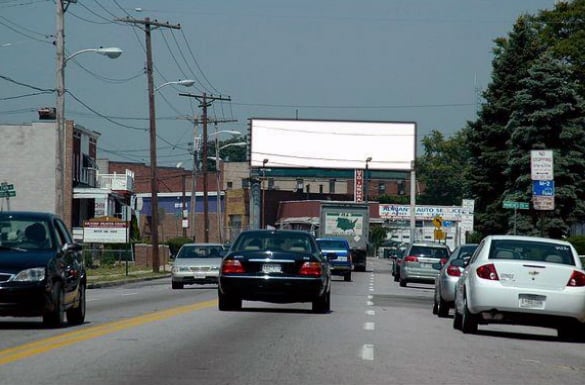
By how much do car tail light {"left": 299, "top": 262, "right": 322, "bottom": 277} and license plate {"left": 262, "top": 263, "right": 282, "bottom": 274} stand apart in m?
0.42

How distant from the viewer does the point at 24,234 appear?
18.9m

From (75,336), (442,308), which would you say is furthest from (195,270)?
(75,336)

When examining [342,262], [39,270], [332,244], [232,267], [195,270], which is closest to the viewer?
[39,270]

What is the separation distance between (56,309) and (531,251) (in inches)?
289

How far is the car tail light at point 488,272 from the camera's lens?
63.3 feet

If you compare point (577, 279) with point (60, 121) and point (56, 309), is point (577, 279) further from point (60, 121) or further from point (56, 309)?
point (60, 121)

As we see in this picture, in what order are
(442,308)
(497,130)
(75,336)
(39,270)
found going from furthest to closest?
(497,130) → (442,308) → (39,270) → (75,336)

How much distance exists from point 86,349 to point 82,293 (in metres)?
5.27

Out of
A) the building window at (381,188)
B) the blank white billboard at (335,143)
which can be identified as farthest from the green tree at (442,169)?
the blank white billboard at (335,143)

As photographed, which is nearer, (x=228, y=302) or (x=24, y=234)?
(x=24, y=234)

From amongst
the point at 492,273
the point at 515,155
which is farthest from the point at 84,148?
the point at 492,273

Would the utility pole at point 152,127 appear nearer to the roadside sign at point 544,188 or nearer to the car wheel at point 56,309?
the roadside sign at point 544,188

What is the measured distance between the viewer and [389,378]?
41.8 ft

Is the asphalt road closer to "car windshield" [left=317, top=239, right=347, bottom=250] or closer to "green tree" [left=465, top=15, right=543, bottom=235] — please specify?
"car windshield" [left=317, top=239, right=347, bottom=250]
